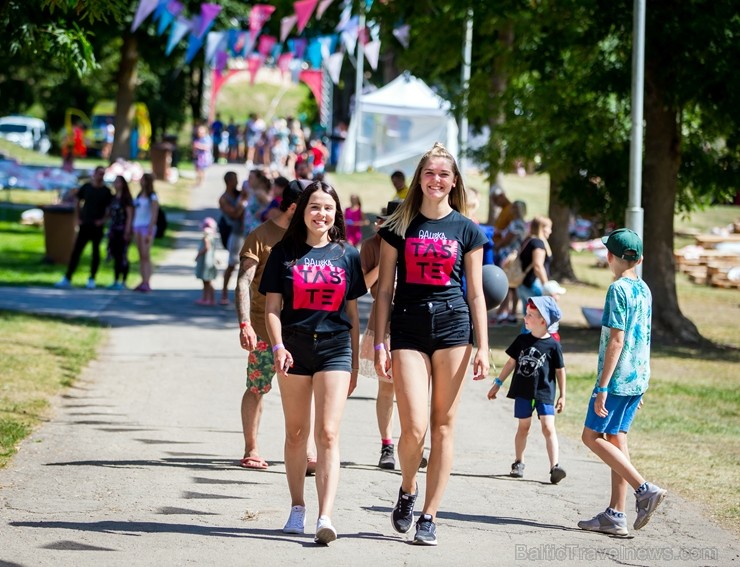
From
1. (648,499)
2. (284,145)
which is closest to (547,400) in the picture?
(648,499)

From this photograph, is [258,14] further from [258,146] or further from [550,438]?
[550,438]

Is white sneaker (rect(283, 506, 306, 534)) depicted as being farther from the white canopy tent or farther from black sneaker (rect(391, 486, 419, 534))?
the white canopy tent

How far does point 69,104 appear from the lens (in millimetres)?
58938

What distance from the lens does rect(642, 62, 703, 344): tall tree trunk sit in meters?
17.1

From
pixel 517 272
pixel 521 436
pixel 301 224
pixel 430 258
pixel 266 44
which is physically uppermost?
pixel 266 44

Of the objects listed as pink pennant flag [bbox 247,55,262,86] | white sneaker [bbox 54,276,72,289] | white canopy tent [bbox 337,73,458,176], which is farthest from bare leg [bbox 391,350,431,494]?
white canopy tent [bbox 337,73,458,176]

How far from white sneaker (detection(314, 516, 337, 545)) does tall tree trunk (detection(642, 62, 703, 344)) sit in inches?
462

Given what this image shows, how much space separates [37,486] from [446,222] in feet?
9.65

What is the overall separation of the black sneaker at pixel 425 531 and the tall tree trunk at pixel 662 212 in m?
11.4

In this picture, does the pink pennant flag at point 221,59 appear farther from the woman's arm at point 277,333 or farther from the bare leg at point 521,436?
the woman's arm at point 277,333

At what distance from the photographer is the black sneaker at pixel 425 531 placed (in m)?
6.21

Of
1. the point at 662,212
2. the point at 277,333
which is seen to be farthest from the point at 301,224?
the point at 662,212

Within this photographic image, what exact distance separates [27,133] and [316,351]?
5204 centimetres

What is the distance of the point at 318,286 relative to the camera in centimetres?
629
